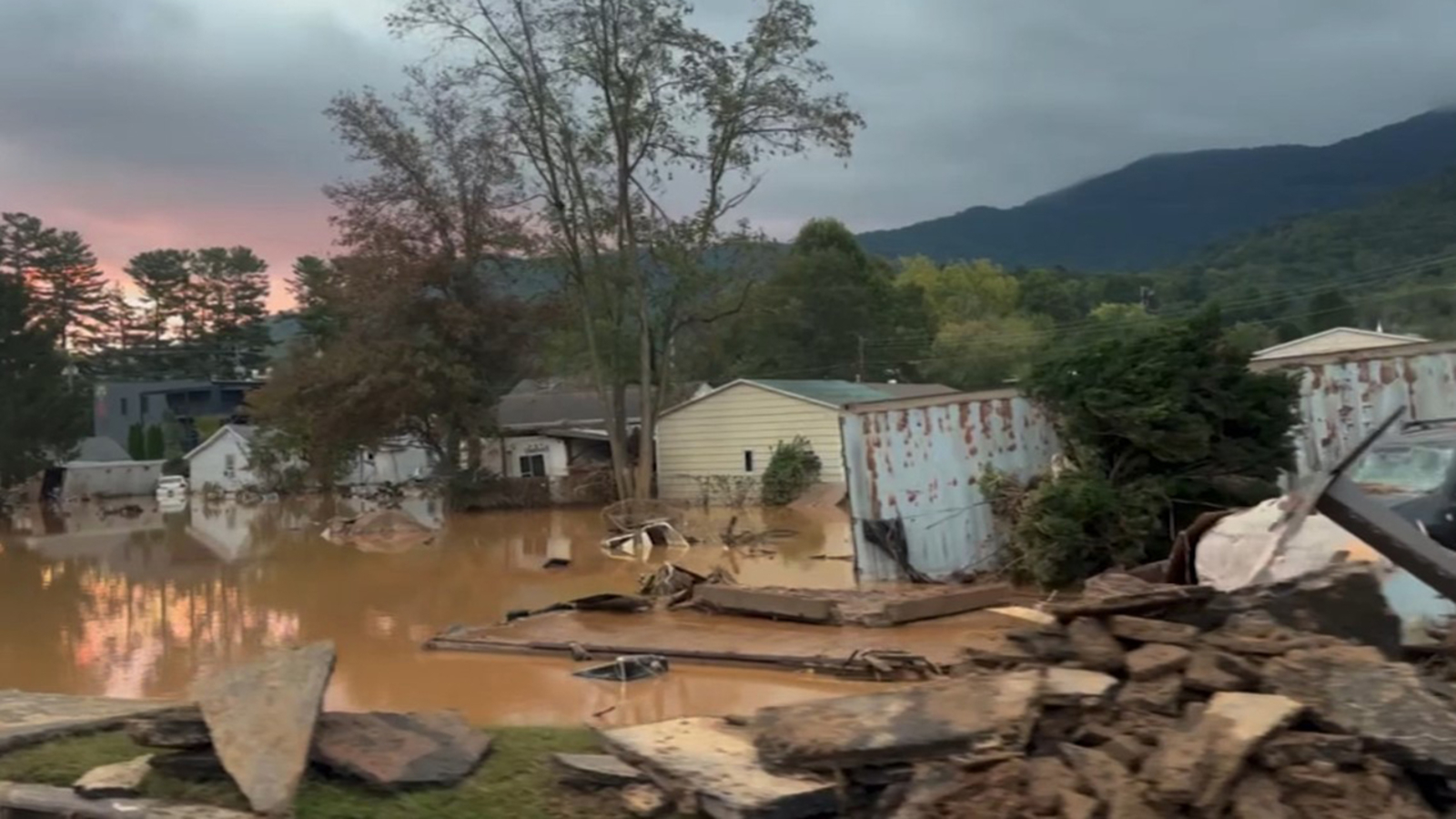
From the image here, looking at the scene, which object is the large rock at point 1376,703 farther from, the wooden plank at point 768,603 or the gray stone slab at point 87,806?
the wooden plank at point 768,603

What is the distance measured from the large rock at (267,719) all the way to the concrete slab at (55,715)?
2.06 ft

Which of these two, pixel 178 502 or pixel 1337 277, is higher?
pixel 1337 277

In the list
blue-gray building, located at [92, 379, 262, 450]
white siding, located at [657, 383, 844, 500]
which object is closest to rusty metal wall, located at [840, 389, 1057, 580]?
white siding, located at [657, 383, 844, 500]

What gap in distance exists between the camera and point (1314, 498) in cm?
581

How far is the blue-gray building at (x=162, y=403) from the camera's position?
226 ft

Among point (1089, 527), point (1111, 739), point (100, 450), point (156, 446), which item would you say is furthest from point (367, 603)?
point (156, 446)

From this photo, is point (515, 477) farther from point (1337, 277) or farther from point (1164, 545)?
point (1337, 277)

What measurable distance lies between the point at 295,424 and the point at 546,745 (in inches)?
1347

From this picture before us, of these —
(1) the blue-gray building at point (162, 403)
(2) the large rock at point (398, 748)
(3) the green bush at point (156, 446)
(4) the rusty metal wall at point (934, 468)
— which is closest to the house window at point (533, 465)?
(4) the rusty metal wall at point (934, 468)

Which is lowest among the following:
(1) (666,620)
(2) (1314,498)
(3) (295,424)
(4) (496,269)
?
(1) (666,620)

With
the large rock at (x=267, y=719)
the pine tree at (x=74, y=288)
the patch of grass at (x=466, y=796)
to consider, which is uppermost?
the pine tree at (x=74, y=288)

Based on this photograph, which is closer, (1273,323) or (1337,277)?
(1273,323)

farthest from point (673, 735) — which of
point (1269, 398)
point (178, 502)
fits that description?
point (178, 502)

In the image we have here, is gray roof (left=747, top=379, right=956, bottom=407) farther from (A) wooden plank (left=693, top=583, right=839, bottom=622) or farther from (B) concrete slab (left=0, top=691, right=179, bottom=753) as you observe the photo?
(B) concrete slab (left=0, top=691, right=179, bottom=753)
